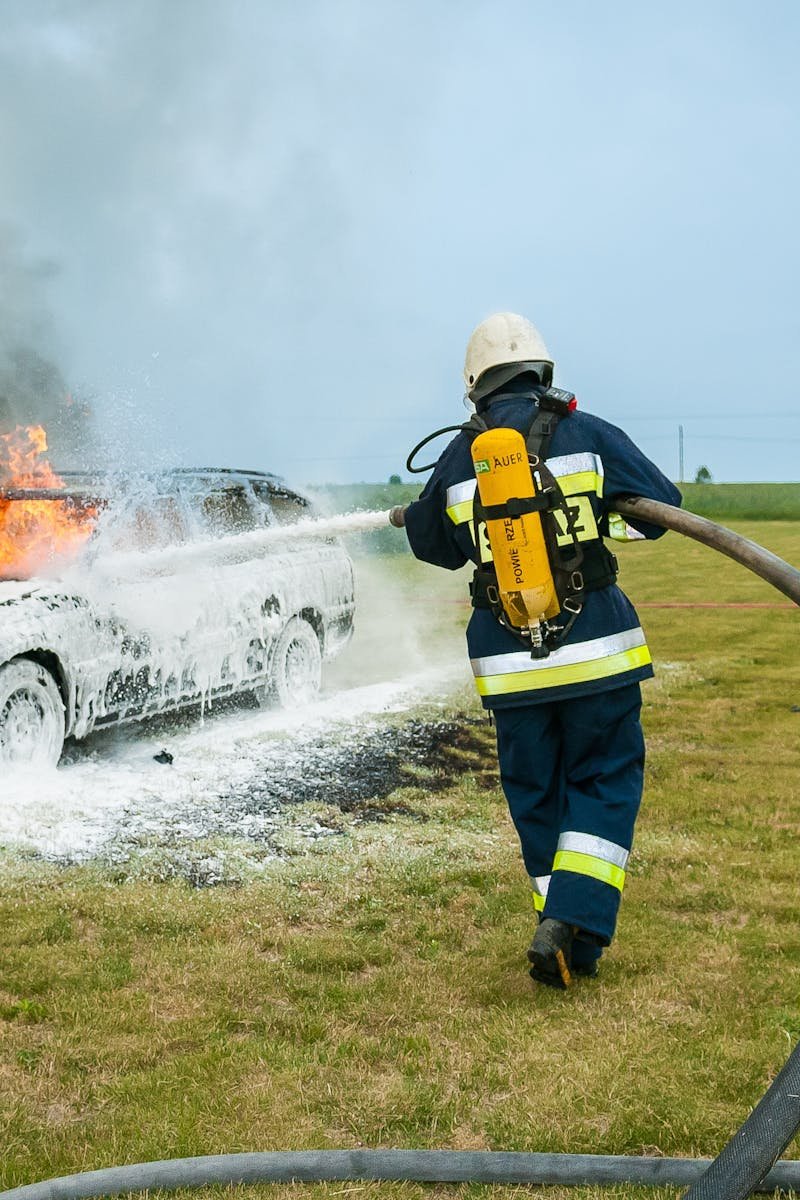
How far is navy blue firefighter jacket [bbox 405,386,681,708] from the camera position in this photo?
12.9 feet

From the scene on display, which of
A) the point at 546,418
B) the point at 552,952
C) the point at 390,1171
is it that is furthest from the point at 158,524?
the point at 390,1171

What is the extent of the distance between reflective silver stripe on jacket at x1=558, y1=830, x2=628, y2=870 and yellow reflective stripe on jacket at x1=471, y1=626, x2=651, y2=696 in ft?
1.64

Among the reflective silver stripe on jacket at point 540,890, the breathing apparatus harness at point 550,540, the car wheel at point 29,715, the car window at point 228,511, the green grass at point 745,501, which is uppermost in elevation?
the green grass at point 745,501

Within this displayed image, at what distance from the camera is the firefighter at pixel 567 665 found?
3.87m

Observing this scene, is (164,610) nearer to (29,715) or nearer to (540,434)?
(29,715)

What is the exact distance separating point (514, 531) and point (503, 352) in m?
0.67

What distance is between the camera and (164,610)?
7270mm

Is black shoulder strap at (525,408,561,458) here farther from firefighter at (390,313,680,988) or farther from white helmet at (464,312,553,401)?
white helmet at (464,312,553,401)

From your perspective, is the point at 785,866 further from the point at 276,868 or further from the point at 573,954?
the point at 276,868

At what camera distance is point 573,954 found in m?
3.89

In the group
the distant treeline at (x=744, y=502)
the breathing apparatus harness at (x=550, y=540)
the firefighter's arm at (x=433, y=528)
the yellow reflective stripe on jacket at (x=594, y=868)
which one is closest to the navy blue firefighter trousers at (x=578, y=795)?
the yellow reflective stripe on jacket at (x=594, y=868)

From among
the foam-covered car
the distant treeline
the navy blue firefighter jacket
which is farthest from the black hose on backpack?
the distant treeline

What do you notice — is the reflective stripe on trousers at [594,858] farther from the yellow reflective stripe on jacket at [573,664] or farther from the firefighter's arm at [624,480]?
the firefighter's arm at [624,480]

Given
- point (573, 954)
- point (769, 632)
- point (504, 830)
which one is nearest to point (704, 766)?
point (504, 830)
